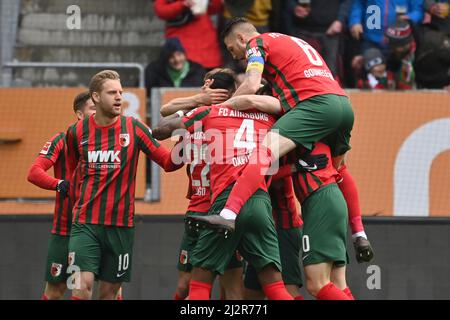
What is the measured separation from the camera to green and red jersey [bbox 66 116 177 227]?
27.8ft

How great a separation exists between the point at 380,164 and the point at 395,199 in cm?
37

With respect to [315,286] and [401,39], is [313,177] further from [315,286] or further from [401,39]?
[401,39]

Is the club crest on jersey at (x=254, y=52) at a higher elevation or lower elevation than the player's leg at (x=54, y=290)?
higher

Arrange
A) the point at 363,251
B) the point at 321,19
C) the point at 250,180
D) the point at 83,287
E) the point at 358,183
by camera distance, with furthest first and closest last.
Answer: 1. the point at 321,19
2. the point at 358,183
3. the point at 83,287
4. the point at 363,251
5. the point at 250,180

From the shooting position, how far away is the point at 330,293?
7367 mm

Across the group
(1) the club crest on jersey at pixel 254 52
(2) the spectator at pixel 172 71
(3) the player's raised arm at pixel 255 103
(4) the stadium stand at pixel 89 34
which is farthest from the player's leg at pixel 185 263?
(4) the stadium stand at pixel 89 34

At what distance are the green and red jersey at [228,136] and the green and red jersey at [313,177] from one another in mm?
324

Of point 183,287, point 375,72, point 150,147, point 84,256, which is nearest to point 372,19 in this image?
point 375,72

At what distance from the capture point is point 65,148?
29.9ft

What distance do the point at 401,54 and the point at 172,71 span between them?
2381 mm

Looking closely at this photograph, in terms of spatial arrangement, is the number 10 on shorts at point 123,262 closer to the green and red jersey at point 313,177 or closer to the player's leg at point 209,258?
the player's leg at point 209,258

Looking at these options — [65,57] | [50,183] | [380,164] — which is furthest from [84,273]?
[65,57]

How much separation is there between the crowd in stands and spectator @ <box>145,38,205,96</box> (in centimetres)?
1

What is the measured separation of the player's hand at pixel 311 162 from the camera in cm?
761
